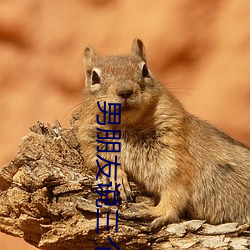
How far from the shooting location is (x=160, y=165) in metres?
1.48

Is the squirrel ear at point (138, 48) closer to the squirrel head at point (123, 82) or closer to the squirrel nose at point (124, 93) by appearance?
the squirrel head at point (123, 82)

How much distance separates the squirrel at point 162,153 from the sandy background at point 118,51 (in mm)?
785

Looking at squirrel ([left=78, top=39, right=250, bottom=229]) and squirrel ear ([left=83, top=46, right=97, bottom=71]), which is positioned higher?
squirrel ear ([left=83, top=46, right=97, bottom=71])

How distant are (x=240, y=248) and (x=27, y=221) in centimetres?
55

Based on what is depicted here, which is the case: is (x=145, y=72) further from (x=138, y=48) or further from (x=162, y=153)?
(x=162, y=153)

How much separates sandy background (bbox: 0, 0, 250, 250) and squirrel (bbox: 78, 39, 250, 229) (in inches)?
30.9

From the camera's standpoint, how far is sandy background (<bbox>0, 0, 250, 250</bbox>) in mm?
2371

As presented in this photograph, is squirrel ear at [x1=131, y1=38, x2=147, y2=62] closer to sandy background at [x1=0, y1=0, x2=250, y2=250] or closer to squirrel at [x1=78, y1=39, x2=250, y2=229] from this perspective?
squirrel at [x1=78, y1=39, x2=250, y2=229]

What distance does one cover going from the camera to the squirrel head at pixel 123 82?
1.38 m

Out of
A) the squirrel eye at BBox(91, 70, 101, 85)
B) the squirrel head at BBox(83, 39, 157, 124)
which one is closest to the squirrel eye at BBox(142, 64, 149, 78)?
the squirrel head at BBox(83, 39, 157, 124)

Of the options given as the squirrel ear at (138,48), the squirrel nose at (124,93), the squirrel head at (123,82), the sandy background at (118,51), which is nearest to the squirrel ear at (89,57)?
the squirrel head at (123,82)

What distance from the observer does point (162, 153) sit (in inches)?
58.4

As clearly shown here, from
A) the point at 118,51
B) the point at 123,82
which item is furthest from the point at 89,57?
the point at 118,51

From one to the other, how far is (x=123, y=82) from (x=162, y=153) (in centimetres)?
23
